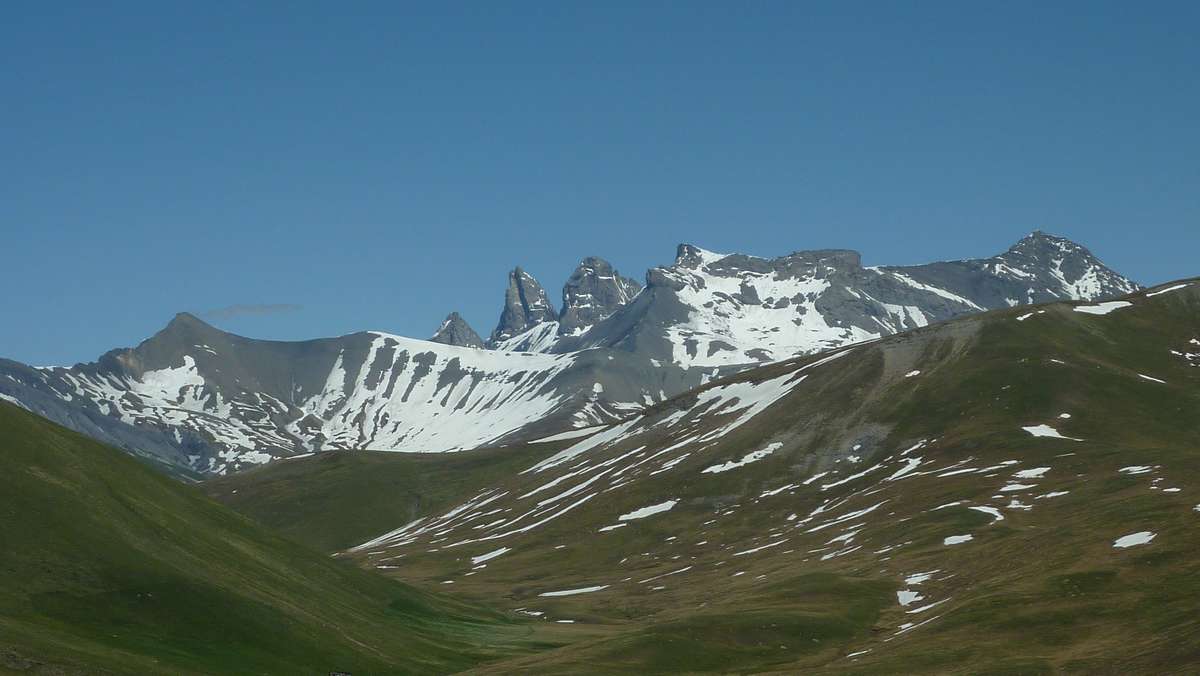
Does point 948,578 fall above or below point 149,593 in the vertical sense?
below

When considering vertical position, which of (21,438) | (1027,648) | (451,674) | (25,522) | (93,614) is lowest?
(1027,648)

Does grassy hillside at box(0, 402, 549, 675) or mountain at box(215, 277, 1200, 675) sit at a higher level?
grassy hillside at box(0, 402, 549, 675)

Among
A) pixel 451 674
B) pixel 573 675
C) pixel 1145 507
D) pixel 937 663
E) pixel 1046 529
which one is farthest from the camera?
pixel 1046 529

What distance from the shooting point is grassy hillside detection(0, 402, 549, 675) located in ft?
273

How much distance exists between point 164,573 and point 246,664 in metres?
13.4

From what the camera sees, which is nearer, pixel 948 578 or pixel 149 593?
pixel 149 593

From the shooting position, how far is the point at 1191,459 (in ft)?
491

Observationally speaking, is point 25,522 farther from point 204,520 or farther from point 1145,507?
point 1145,507

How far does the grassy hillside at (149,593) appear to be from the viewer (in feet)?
273

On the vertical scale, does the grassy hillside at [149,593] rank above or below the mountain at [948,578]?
above

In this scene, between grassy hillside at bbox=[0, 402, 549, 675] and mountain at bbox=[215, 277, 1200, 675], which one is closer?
Answer: grassy hillside at bbox=[0, 402, 549, 675]

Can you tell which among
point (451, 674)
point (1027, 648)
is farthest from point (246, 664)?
point (1027, 648)

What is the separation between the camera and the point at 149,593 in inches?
3654

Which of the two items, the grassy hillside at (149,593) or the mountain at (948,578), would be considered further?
the mountain at (948,578)
